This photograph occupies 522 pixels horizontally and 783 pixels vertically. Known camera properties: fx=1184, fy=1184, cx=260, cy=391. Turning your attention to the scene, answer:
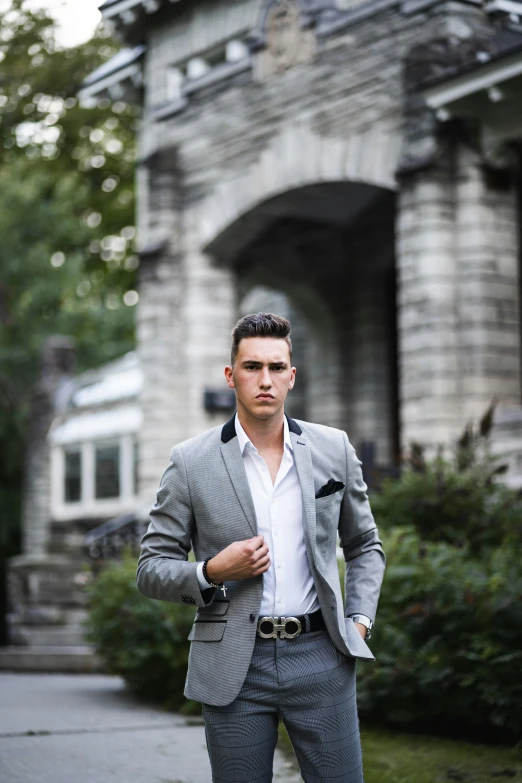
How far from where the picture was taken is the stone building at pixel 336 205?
13617 mm

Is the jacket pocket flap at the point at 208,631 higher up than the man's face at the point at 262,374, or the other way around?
the man's face at the point at 262,374

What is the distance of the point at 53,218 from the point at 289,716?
26.1 metres

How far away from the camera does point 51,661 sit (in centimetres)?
1303

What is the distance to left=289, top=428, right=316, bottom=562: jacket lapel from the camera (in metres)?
3.64

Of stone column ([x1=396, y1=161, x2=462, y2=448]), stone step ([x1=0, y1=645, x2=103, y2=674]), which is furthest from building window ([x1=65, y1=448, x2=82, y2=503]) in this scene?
stone column ([x1=396, y1=161, x2=462, y2=448])

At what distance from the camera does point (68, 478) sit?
23.4 m

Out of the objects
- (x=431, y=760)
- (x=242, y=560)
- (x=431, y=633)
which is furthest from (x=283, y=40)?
(x=242, y=560)

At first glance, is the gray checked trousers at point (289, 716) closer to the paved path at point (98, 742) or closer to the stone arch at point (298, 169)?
the paved path at point (98, 742)

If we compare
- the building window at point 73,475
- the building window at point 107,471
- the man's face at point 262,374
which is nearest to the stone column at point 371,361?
the building window at point 107,471

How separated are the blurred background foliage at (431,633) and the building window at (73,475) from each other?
13077 millimetres

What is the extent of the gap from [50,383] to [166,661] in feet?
50.4

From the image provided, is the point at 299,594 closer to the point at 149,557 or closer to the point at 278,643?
the point at 278,643

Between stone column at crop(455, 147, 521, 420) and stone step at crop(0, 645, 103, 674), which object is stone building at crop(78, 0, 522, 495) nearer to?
stone column at crop(455, 147, 521, 420)

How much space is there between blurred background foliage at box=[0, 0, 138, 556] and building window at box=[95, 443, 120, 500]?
4.94 metres
